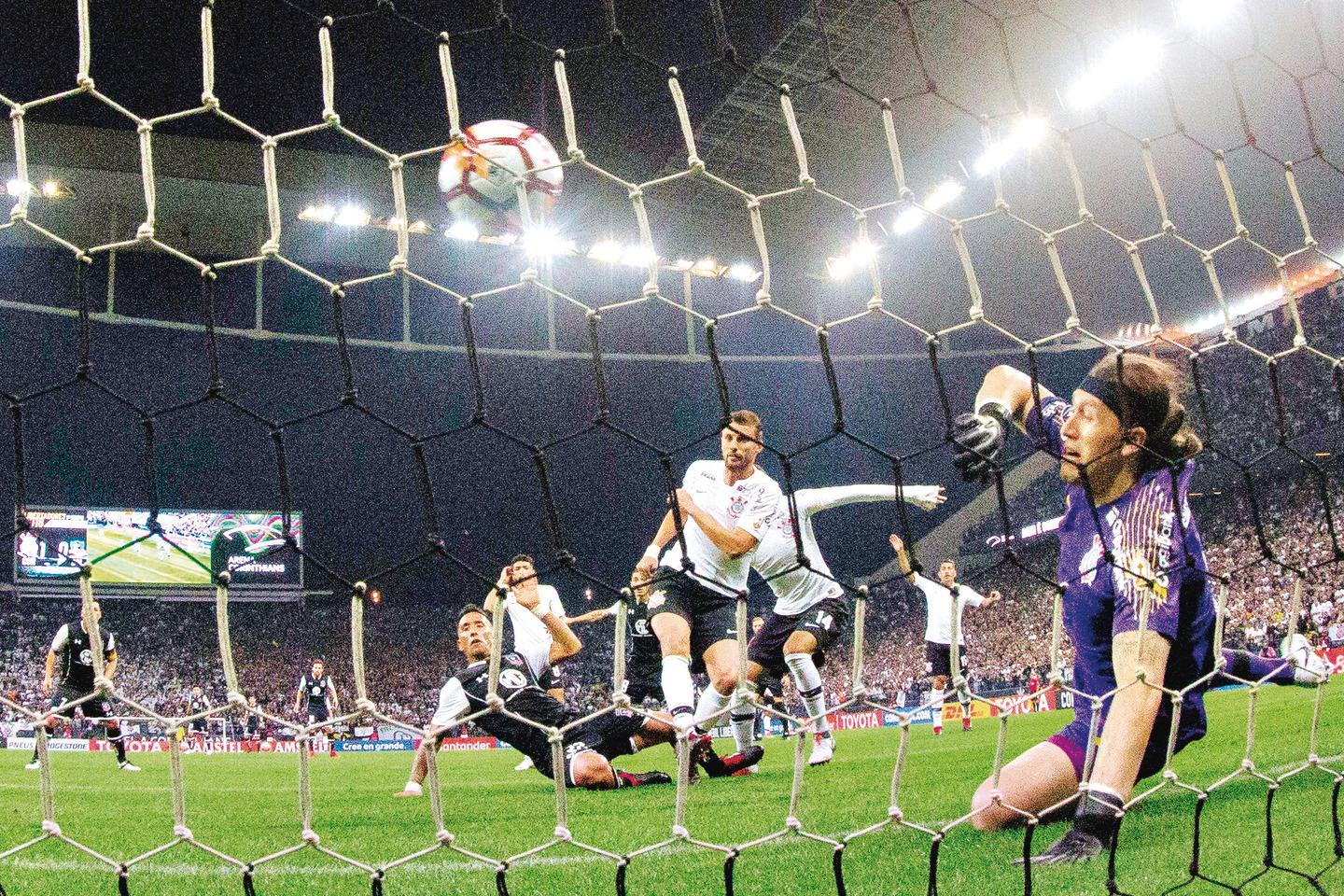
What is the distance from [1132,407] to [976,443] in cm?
46

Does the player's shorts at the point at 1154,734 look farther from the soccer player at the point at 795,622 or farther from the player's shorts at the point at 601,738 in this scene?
the soccer player at the point at 795,622

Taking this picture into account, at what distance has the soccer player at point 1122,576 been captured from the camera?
2.55 meters

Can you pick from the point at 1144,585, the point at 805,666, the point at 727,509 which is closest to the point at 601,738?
the point at 727,509

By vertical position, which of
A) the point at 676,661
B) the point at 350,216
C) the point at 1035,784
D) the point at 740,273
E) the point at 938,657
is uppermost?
the point at 350,216

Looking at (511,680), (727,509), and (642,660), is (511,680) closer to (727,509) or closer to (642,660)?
(727,509)

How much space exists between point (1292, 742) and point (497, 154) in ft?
14.1

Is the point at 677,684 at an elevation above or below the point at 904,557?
below

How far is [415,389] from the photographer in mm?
20625

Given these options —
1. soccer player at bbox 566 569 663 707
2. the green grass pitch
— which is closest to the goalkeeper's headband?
soccer player at bbox 566 569 663 707

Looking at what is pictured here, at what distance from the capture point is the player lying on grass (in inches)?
168

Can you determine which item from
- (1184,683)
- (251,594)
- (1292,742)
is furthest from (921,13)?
(251,594)

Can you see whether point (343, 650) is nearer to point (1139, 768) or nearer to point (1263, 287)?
point (1263, 287)

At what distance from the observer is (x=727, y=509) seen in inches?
198

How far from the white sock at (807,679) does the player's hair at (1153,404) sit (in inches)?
119
